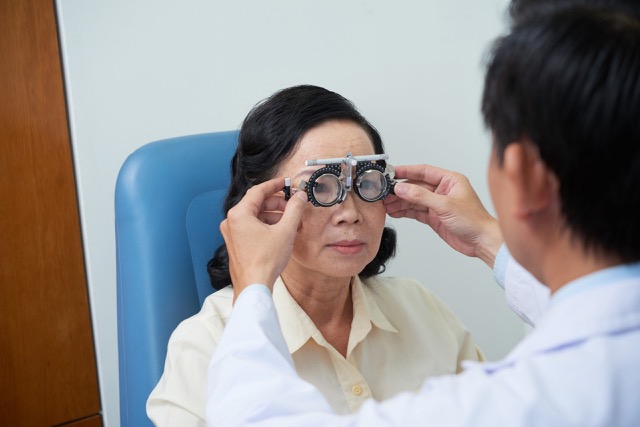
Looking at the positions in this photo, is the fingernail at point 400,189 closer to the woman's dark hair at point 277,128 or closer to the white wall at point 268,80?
the woman's dark hair at point 277,128

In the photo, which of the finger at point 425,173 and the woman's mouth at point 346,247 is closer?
the woman's mouth at point 346,247

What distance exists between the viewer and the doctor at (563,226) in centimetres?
80

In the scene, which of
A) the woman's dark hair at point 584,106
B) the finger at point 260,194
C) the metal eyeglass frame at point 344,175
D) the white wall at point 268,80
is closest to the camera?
the woman's dark hair at point 584,106

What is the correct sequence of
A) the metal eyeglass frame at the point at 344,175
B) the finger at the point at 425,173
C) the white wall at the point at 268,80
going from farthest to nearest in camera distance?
the white wall at the point at 268,80, the finger at the point at 425,173, the metal eyeglass frame at the point at 344,175

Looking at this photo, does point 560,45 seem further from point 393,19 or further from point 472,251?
point 393,19

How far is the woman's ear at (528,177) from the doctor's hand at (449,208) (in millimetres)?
693

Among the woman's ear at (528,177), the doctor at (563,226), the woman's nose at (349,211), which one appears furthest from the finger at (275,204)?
the woman's ear at (528,177)

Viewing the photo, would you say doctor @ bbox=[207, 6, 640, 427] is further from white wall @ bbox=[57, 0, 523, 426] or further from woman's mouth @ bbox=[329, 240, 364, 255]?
white wall @ bbox=[57, 0, 523, 426]

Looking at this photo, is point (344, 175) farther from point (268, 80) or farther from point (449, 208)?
point (268, 80)

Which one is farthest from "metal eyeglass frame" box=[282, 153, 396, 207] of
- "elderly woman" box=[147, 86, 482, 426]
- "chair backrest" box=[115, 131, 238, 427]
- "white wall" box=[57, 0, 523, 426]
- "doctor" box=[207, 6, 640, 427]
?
"white wall" box=[57, 0, 523, 426]

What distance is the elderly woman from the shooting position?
1.50m

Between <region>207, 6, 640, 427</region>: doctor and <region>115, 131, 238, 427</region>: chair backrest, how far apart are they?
77 centimetres

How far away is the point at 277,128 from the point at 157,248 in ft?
1.36

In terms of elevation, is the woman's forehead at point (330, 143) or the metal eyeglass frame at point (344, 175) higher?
the woman's forehead at point (330, 143)
